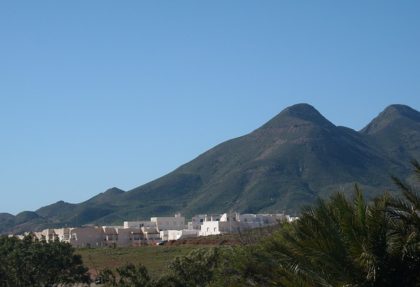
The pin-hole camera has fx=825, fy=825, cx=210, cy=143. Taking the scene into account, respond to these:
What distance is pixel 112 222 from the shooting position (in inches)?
7598

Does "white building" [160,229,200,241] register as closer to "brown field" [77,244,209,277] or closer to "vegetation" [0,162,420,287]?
"brown field" [77,244,209,277]

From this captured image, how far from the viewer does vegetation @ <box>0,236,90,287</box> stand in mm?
41031

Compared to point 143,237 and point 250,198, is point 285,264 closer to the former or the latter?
point 143,237

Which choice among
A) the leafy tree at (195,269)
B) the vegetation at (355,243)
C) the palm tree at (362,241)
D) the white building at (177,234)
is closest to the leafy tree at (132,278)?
the leafy tree at (195,269)

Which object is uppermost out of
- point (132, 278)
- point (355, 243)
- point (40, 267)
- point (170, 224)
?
point (170, 224)

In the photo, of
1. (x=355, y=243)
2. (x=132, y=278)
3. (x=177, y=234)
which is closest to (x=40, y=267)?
(x=132, y=278)

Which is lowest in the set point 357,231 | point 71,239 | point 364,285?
point 364,285

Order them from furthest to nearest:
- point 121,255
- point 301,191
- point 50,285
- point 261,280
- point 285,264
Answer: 1. point 301,191
2. point 121,255
3. point 50,285
4. point 261,280
5. point 285,264

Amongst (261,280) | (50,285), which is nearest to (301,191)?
(50,285)

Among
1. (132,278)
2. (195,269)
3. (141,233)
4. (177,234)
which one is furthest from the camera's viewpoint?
(141,233)

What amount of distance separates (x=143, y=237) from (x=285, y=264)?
95503 millimetres

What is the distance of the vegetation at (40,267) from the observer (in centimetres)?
4103

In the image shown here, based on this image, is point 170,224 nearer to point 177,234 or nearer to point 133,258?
point 177,234

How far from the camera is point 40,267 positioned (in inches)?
1636
